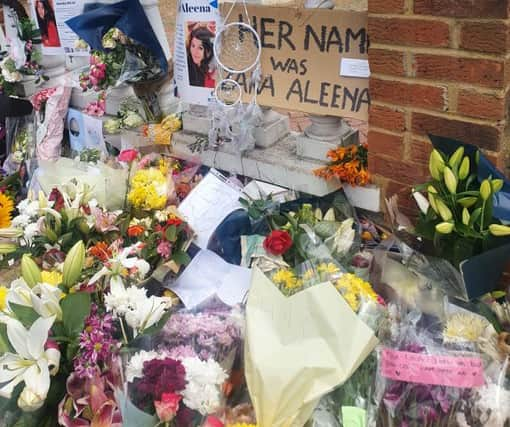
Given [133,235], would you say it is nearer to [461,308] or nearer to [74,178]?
[74,178]

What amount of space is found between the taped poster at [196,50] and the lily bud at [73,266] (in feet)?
3.26

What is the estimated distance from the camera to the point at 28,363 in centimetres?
140

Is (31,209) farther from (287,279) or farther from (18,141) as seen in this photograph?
(18,141)

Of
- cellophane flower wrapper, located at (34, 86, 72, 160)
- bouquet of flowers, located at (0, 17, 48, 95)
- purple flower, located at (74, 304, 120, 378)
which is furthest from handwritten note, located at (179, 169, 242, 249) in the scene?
bouquet of flowers, located at (0, 17, 48, 95)

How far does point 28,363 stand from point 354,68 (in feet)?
4.46

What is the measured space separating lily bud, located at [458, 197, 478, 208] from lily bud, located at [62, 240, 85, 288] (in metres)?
1.10

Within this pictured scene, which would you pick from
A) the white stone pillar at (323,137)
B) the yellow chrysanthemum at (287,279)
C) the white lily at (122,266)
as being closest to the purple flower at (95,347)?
the white lily at (122,266)

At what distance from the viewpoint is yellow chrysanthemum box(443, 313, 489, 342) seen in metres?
1.37

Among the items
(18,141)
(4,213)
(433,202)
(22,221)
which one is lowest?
(18,141)

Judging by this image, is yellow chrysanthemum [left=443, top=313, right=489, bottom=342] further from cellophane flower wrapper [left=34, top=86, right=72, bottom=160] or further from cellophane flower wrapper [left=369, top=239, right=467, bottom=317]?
cellophane flower wrapper [left=34, top=86, right=72, bottom=160]

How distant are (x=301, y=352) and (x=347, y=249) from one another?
1.73 ft

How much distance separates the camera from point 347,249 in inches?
68.9

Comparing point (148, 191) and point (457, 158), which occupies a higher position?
point (457, 158)

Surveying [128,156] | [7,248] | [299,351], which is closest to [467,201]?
[299,351]
